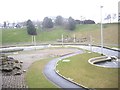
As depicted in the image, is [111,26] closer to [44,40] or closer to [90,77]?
[44,40]

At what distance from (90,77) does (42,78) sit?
500 cm

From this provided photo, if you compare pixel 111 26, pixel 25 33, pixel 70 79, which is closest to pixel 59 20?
pixel 25 33

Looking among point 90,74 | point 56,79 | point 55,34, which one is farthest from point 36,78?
point 55,34

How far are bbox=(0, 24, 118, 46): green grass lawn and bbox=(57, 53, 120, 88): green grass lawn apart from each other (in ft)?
108

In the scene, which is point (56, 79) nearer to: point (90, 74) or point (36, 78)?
point (36, 78)

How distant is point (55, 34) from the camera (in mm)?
70750

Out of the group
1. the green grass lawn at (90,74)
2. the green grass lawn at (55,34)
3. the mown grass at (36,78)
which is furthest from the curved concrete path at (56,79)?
the green grass lawn at (55,34)

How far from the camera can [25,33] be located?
71.6m

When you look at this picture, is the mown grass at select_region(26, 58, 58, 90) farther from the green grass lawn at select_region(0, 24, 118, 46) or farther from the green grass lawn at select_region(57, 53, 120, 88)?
the green grass lawn at select_region(0, 24, 118, 46)

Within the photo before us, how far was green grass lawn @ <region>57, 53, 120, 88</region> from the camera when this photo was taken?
21.4 meters

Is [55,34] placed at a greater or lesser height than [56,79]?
greater

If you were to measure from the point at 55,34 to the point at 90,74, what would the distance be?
46275 mm

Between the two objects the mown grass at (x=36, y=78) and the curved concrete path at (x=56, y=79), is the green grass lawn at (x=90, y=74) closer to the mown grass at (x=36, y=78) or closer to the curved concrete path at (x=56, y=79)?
the curved concrete path at (x=56, y=79)

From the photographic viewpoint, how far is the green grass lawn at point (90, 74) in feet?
70.3
